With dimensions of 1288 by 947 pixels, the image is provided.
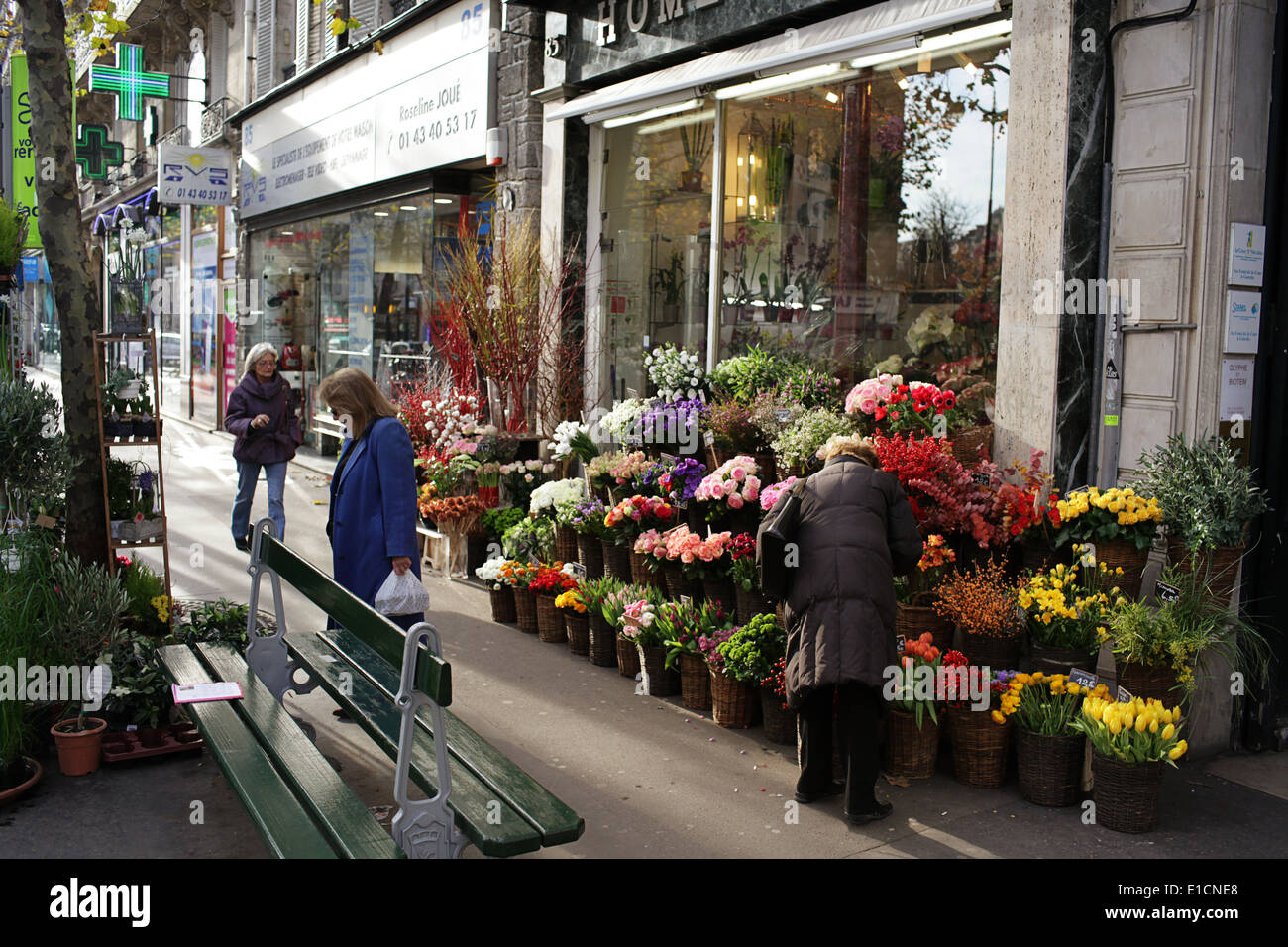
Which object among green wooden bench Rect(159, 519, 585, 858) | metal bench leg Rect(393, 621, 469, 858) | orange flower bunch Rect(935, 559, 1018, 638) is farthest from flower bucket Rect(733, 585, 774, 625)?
metal bench leg Rect(393, 621, 469, 858)

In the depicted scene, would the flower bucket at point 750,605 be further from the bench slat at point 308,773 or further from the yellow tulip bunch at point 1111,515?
the bench slat at point 308,773

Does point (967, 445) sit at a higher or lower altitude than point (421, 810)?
higher

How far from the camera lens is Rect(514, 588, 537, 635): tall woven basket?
7.73 m

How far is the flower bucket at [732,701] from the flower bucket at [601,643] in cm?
121

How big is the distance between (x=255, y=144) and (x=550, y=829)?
17.6 meters

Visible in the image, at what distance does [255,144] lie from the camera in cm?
1870

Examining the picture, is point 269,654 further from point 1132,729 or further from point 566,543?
point 1132,729

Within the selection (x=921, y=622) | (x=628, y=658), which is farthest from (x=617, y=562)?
(x=921, y=622)

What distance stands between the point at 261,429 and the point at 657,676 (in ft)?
15.0

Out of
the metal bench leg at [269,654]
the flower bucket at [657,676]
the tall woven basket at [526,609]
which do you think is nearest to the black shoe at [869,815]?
the flower bucket at [657,676]

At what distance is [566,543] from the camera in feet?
26.2

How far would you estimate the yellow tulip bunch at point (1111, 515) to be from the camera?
206 inches

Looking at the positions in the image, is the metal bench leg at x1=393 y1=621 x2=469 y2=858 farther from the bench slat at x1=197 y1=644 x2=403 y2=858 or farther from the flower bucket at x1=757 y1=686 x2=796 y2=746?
the flower bucket at x1=757 y1=686 x2=796 y2=746
